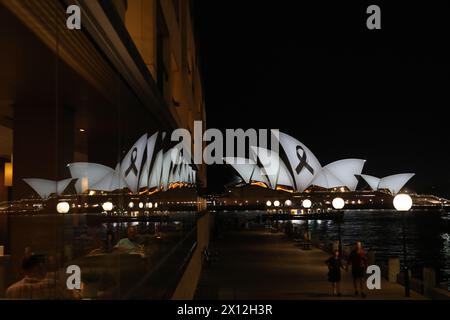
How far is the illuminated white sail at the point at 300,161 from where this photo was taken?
241ft

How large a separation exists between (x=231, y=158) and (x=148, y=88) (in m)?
77.8

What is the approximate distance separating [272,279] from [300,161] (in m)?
62.0

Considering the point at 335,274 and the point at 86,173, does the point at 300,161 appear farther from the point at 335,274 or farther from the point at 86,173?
the point at 86,173

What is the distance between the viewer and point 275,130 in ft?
241

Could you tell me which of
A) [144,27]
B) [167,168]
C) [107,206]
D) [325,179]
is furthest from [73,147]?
[325,179]

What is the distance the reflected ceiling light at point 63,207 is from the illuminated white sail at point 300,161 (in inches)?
2743

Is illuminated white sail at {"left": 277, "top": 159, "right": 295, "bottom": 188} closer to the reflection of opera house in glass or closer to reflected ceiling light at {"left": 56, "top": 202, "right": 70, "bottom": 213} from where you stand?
the reflection of opera house in glass

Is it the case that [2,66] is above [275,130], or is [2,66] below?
below

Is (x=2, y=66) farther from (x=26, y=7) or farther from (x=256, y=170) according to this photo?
(x=256, y=170)

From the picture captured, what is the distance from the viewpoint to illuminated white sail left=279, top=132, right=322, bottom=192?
7344 cm

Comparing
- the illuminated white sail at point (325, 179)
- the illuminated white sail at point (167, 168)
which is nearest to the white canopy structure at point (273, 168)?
the illuminated white sail at point (325, 179)

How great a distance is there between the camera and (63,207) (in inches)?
129

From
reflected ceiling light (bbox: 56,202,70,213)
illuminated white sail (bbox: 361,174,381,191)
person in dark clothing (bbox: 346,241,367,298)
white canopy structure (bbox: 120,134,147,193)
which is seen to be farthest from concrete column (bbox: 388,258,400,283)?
illuminated white sail (bbox: 361,174,381,191)
